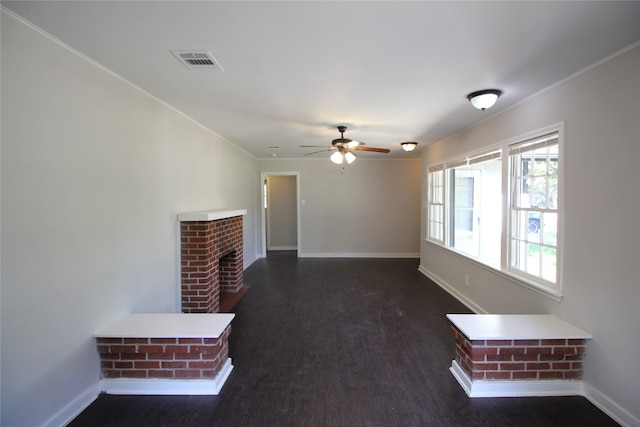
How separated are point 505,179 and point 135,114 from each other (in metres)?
3.73

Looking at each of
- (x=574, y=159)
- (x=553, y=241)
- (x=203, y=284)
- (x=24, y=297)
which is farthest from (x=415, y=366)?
(x=24, y=297)

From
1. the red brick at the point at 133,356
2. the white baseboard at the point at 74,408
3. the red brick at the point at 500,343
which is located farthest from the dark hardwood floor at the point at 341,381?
the red brick at the point at 500,343

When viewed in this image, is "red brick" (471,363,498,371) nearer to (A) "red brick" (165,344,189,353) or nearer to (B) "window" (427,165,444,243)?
(A) "red brick" (165,344,189,353)

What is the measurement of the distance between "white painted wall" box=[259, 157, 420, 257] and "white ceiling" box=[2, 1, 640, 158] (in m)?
4.13

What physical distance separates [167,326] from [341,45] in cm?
239

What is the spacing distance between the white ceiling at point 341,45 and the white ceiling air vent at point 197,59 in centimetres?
6

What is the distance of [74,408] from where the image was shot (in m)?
1.98

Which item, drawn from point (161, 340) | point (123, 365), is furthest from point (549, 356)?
point (123, 365)

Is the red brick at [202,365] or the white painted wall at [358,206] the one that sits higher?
the white painted wall at [358,206]

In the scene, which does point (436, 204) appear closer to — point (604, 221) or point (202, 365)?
point (604, 221)

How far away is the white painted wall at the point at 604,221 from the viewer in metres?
1.89

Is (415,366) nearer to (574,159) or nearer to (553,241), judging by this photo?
(553,241)

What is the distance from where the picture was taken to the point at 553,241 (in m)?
2.66

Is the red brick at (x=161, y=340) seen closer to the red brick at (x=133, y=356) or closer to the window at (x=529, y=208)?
the red brick at (x=133, y=356)
